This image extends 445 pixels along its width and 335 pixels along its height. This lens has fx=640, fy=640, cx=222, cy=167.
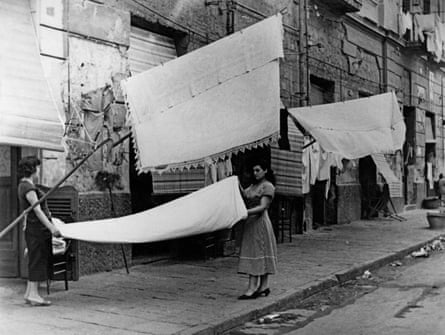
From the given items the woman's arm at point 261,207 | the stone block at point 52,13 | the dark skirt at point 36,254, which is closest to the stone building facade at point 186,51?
the stone block at point 52,13

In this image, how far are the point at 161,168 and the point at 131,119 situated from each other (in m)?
0.70

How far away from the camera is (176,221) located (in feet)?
23.2

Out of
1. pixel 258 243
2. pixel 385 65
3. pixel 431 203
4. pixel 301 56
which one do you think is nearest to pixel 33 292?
pixel 258 243

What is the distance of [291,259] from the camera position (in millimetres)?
11031

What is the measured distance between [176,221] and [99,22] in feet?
11.9

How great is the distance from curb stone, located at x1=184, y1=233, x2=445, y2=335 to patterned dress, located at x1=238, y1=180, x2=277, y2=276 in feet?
1.50

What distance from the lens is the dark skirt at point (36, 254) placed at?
698 centimetres

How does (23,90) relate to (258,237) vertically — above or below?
above

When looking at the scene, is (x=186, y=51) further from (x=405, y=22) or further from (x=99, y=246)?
(x=405, y=22)

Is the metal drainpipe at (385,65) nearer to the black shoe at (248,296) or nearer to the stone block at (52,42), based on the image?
the stone block at (52,42)

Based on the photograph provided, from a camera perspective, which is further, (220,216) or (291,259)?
(291,259)

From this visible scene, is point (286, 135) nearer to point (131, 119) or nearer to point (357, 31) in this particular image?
point (131, 119)

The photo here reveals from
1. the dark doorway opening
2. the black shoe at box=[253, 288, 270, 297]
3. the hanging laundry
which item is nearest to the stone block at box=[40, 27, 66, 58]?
the black shoe at box=[253, 288, 270, 297]

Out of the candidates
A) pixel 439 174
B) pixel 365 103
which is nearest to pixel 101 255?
pixel 365 103
